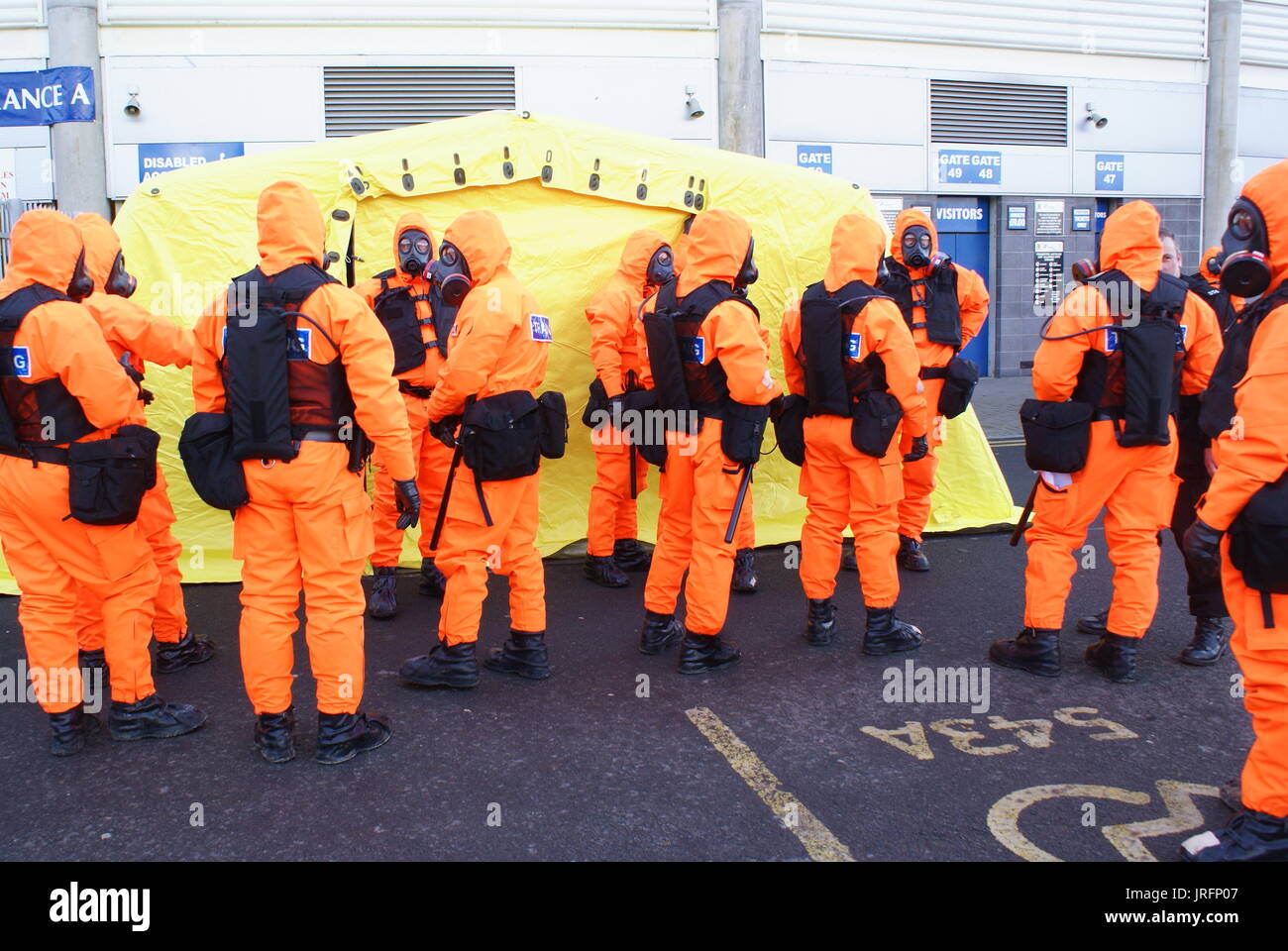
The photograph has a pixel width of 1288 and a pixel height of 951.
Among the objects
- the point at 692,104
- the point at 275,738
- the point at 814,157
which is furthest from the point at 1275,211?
the point at 814,157

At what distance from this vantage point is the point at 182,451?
3.62m

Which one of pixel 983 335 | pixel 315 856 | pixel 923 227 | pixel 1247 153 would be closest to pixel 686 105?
pixel 983 335

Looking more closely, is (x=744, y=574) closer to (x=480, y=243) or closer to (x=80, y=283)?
(x=480, y=243)

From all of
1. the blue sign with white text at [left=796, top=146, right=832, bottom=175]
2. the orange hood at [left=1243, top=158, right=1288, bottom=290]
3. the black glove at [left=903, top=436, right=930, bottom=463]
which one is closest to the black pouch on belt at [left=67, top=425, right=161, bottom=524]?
the black glove at [left=903, top=436, right=930, bottom=463]

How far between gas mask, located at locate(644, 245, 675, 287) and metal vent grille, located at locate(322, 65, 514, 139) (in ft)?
24.5

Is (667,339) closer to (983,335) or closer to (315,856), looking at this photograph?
(315,856)

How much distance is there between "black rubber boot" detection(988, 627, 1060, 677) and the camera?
4.45 meters

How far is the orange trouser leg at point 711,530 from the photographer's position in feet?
14.9

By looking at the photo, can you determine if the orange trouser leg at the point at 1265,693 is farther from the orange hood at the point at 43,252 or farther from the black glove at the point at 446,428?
the orange hood at the point at 43,252

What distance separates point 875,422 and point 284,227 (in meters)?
2.60

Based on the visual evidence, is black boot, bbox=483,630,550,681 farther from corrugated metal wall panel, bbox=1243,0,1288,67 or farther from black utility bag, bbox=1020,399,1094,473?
corrugated metal wall panel, bbox=1243,0,1288,67

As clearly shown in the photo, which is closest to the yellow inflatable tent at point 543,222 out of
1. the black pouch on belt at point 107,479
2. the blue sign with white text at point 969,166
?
the black pouch on belt at point 107,479

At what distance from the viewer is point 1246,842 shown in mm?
2859

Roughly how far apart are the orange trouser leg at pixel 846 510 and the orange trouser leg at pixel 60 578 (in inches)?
116
